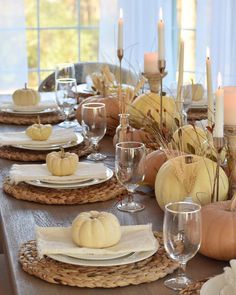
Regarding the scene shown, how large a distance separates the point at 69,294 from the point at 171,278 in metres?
0.19

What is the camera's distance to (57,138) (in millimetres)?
2373

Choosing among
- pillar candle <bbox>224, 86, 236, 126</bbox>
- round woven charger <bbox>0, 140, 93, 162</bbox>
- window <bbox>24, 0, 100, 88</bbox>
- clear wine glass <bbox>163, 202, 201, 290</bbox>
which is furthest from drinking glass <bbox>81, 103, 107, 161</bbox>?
window <bbox>24, 0, 100, 88</bbox>

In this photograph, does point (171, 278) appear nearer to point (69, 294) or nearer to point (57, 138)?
point (69, 294)

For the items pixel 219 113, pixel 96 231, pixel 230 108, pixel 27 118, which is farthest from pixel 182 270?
pixel 27 118

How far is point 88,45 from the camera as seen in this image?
504 centimetres

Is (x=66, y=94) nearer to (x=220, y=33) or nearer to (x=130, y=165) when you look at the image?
(x=130, y=165)

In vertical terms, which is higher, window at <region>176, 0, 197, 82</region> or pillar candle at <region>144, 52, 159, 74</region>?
window at <region>176, 0, 197, 82</region>

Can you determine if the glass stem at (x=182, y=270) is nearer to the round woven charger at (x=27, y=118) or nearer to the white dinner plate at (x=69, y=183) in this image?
the white dinner plate at (x=69, y=183)

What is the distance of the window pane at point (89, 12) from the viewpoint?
495cm

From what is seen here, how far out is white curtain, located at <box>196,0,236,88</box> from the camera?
4582mm

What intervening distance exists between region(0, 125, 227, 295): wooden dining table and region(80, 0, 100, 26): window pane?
2.95 m

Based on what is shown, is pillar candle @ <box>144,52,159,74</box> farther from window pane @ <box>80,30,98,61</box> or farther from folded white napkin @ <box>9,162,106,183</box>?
window pane @ <box>80,30,98,61</box>

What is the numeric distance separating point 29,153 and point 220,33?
2620mm

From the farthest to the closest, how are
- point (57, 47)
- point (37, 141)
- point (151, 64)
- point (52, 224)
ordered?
point (57, 47), point (151, 64), point (37, 141), point (52, 224)
